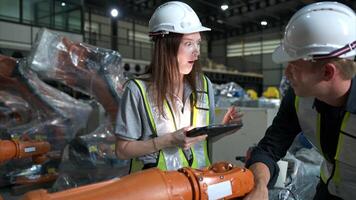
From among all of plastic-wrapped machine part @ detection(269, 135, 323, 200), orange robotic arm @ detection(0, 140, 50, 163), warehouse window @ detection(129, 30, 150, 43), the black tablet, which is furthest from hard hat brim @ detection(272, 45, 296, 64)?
warehouse window @ detection(129, 30, 150, 43)

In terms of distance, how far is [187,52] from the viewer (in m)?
1.62

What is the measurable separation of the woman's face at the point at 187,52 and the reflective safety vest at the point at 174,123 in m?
0.14

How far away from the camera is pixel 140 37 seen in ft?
53.7

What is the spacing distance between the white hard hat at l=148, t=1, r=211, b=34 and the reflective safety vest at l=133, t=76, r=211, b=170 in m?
0.28

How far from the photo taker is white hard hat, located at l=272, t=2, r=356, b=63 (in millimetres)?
1107

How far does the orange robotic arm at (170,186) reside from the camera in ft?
2.54

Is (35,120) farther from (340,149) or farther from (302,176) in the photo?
(340,149)

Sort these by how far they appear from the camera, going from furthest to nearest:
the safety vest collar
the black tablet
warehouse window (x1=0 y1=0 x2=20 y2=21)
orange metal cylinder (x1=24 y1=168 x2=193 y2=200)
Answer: warehouse window (x1=0 y1=0 x2=20 y2=21)
the black tablet
the safety vest collar
orange metal cylinder (x1=24 y1=168 x2=193 y2=200)

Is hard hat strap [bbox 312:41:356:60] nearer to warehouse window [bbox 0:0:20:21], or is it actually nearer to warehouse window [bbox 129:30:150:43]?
warehouse window [bbox 0:0:20:21]

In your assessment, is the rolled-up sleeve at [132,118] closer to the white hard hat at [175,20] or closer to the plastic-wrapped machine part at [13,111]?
the white hard hat at [175,20]

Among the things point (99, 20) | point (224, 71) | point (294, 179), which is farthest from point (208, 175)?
point (99, 20)

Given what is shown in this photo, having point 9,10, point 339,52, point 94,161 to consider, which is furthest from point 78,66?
point 9,10

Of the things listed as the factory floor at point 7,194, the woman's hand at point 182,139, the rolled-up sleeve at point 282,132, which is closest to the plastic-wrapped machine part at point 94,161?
the factory floor at point 7,194

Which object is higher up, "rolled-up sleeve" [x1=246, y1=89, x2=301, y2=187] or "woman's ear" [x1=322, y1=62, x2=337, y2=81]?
"woman's ear" [x1=322, y1=62, x2=337, y2=81]
